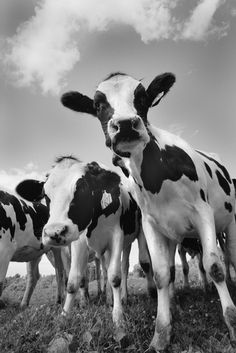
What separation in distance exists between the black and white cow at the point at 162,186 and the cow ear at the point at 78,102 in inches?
5.1

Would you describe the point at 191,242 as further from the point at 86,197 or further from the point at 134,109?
the point at 134,109

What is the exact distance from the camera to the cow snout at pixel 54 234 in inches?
225

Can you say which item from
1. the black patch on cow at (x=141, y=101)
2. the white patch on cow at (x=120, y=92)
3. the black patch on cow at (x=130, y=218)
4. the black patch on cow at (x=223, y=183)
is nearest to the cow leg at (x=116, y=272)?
the black patch on cow at (x=130, y=218)

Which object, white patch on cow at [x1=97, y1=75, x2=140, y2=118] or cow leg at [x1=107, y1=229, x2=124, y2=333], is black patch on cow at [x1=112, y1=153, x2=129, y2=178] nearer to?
white patch on cow at [x1=97, y1=75, x2=140, y2=118]

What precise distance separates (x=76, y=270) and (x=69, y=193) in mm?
1612

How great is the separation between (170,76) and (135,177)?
Result: 1771 mm

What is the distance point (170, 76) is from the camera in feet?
20.2

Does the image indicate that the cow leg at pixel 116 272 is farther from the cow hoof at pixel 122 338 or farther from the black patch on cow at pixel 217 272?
the black patch on cow at pixel 217 272

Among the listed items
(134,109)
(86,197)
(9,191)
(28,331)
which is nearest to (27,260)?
(9,191)

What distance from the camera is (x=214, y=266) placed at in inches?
207

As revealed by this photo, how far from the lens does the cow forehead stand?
18.2ft

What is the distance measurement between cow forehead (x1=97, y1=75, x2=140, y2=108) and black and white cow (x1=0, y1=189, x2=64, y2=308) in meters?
5.27

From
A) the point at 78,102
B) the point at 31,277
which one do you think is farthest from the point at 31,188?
the point at 31,277

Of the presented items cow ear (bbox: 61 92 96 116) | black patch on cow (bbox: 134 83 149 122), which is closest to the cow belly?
cow ear (bbox: 61 92 96 116)
